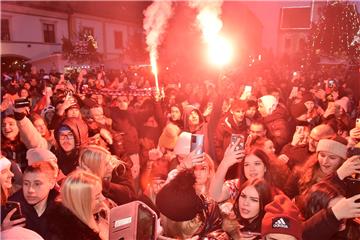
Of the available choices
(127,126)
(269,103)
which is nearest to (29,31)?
(127,126)

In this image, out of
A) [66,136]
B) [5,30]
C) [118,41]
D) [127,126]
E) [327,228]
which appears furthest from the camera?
[118,41]

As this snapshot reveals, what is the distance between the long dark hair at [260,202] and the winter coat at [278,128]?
273cm

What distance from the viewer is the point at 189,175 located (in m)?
3.55

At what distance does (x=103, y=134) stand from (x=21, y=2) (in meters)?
23.7

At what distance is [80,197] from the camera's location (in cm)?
301

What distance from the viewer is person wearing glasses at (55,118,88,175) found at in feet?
15.6

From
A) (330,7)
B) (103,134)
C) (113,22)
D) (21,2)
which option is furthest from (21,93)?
(113,22)

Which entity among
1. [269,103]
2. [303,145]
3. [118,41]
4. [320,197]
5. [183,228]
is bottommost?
[183,228]

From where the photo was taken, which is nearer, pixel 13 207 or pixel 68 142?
pixel 13 207

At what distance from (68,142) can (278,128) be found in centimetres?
349

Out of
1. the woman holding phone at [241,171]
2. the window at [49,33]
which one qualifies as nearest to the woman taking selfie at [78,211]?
the woman holding phone at [241,171]

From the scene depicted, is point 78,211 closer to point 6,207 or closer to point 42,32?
point 6,207

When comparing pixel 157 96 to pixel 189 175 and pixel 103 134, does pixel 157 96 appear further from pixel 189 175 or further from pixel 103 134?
pixel 189 175

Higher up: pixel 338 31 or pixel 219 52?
pixel 338 31
